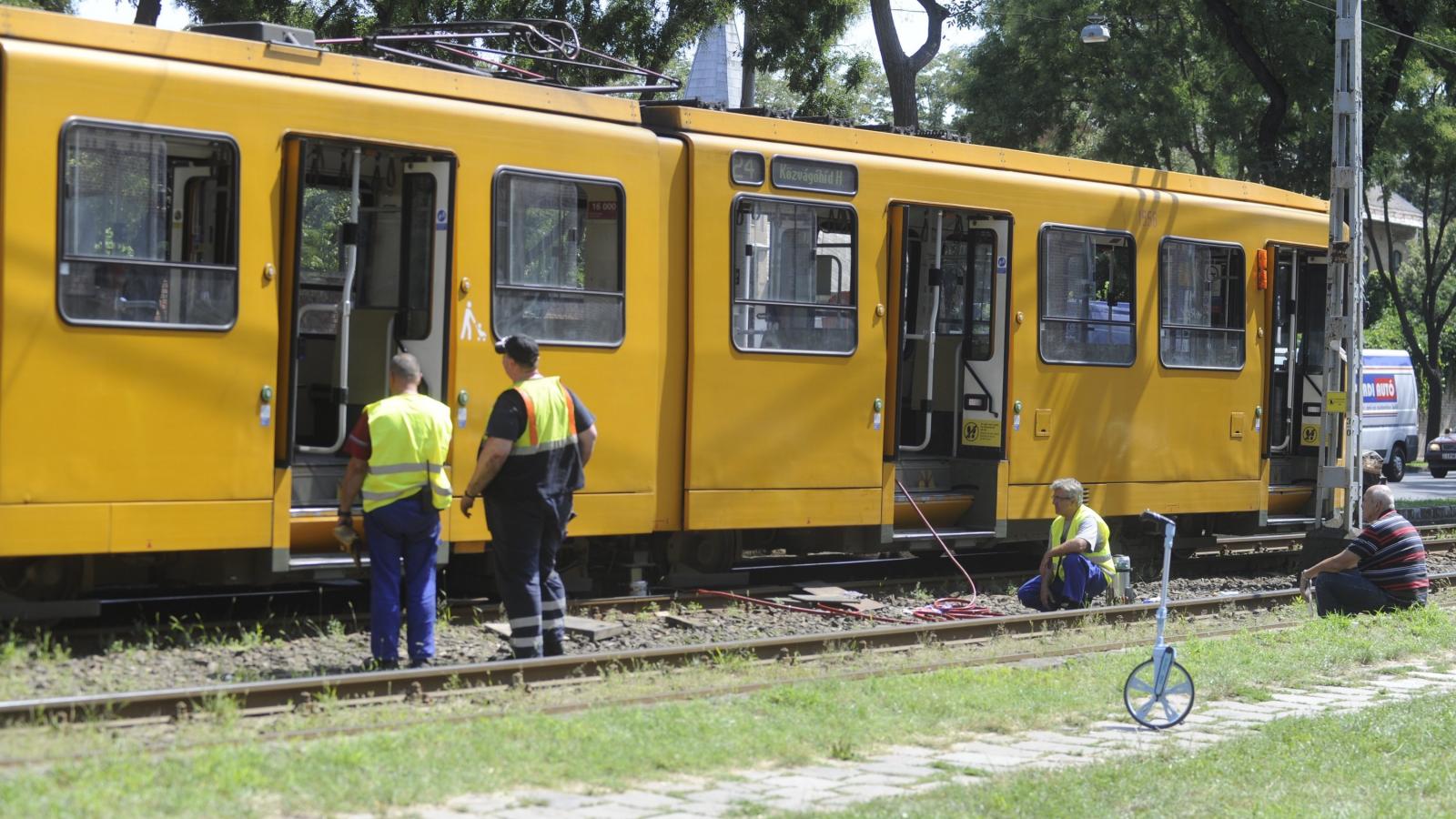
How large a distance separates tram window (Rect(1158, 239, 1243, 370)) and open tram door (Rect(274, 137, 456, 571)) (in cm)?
721

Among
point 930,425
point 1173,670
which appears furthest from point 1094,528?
point 1173,670

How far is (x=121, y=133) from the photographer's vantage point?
922cm

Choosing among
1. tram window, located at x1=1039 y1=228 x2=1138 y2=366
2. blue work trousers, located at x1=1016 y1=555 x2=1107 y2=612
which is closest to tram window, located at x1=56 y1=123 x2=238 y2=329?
blue work trousers, located at x1=1016 y1=555 x2=1107 y2=612

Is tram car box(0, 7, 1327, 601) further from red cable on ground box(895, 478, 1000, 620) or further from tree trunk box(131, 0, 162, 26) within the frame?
tree trunk box(131, 0, 162, 26)

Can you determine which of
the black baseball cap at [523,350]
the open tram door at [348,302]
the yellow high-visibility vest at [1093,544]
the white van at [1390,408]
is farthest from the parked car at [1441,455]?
the black baseball cap at [523,350]

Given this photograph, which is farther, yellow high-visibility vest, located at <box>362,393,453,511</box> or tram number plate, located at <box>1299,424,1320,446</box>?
tram number plate, located at <box>1299,424,1320,446</box>

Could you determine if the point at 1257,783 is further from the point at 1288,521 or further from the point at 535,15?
the point at 535,15

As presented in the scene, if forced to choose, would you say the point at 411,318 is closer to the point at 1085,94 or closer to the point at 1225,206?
the point at 1225,206

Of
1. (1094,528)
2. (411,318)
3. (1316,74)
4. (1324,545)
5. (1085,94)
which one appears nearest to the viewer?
(411,318)

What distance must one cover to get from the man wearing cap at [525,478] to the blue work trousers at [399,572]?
351mm

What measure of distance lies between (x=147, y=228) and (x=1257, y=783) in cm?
619

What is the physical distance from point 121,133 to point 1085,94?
26.9m

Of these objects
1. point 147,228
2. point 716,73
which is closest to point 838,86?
point 147,228

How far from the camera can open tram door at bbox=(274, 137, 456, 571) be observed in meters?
10.0
